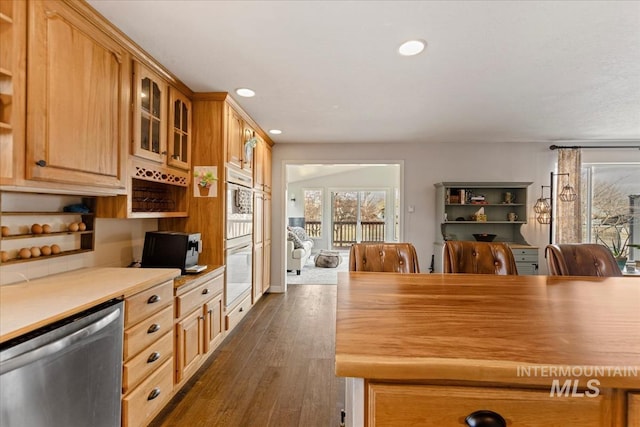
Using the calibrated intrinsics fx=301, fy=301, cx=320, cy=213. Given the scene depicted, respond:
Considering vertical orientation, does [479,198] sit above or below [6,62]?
below

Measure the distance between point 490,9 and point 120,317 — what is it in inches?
95.0

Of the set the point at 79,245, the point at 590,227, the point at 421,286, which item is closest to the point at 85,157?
the point at 79,245

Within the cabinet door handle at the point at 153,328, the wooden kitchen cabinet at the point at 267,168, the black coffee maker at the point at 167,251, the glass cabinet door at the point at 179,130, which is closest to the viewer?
the cabinet door handle at the point at 153,328

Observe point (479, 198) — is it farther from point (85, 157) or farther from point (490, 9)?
point (85, 157)

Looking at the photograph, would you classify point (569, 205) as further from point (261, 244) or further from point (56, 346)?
point (56, 346)

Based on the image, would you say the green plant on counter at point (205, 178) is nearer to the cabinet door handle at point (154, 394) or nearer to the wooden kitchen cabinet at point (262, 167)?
the wooden kitchen cabinet at point (262, 167)

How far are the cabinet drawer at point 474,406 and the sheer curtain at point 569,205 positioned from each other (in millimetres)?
4822

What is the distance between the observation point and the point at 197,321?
7.38 feet

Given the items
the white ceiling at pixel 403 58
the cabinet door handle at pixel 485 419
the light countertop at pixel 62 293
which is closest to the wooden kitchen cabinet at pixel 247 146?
the white ceiling at pixel 403 58

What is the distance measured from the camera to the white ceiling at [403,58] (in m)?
1.60

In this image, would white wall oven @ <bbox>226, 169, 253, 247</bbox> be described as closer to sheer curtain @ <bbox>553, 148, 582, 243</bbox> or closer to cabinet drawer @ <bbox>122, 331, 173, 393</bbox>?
cabinet drawer @ <bbox>122, 331, 173, 393</bbox>

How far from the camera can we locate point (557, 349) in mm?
763

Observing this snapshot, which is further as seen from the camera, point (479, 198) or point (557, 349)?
point (479, 198)

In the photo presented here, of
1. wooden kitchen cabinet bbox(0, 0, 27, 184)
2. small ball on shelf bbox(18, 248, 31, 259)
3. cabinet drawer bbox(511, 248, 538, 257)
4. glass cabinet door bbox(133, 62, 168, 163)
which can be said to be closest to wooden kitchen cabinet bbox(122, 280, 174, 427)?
small ball on shelf bbox(18, 248, 31, 259)
